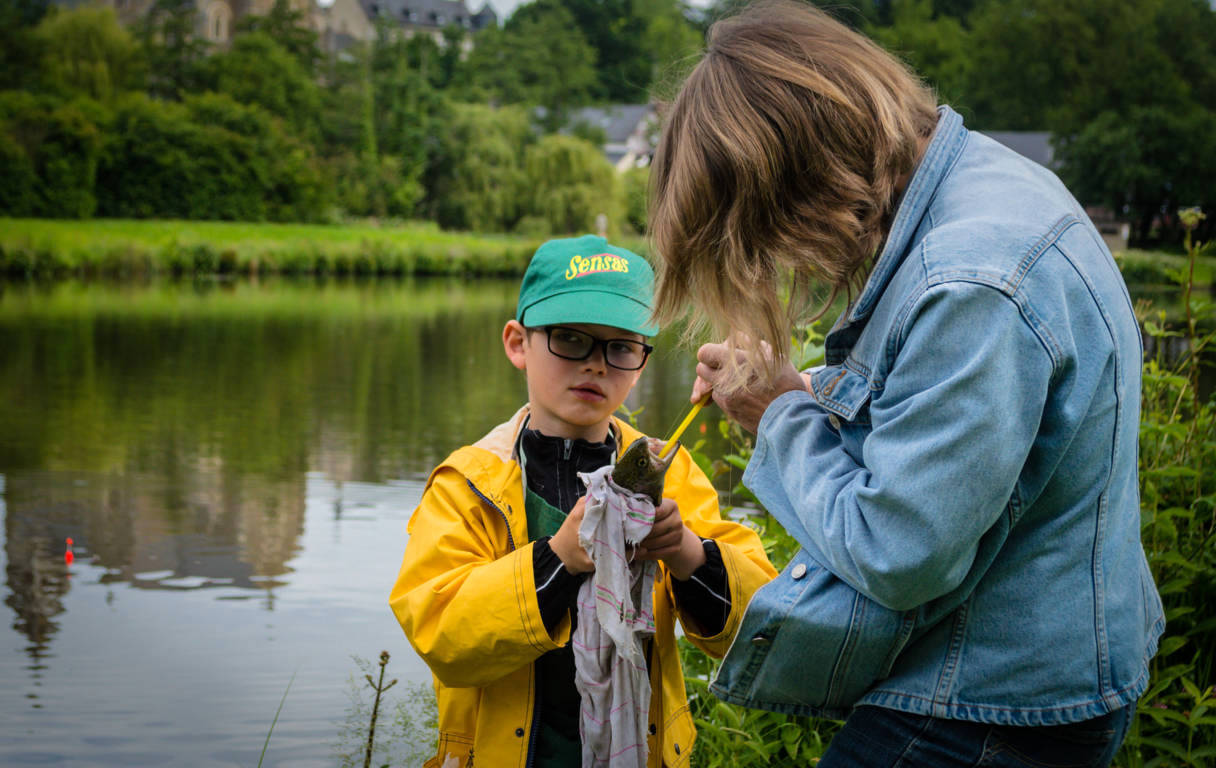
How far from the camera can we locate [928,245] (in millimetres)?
1393

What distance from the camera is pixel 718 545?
2.11 metres

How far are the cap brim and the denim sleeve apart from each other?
34.1 inches

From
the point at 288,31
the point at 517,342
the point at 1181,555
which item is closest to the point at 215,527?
the point at 517,342

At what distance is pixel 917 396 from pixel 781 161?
0.38m

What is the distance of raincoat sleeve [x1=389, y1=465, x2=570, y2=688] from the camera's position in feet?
6.30

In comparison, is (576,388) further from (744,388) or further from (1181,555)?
(1181,555)

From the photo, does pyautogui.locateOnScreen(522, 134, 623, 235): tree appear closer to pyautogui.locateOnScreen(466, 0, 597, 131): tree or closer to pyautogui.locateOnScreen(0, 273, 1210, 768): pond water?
pyautogui.locateOnScreen(0, 273, 1210, 768): pond water

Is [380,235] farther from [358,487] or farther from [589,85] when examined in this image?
[589,85]

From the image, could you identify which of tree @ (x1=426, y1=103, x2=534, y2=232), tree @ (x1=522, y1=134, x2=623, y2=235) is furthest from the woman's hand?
tree @ (x1=426, y1=103, x2=534, y2=232)

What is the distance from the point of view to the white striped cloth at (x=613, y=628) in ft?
5.96

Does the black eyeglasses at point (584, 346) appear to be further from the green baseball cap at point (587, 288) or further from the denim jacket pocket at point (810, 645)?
the denim jacket pocket at point (810, 645)

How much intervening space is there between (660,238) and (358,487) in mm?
7792

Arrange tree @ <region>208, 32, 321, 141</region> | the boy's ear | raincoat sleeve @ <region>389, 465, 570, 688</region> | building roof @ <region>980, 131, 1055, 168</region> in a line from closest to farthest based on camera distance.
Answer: raincoat sleeve @ <region>389, 465, 570, 688</region> → the boy's ear → tree @ <region>208, 32, 321, 141</region> → building roof @ <region>980, 131, 1055, 168</region>

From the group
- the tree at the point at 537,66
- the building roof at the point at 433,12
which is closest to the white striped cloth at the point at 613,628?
the tree at the point at 537,66
